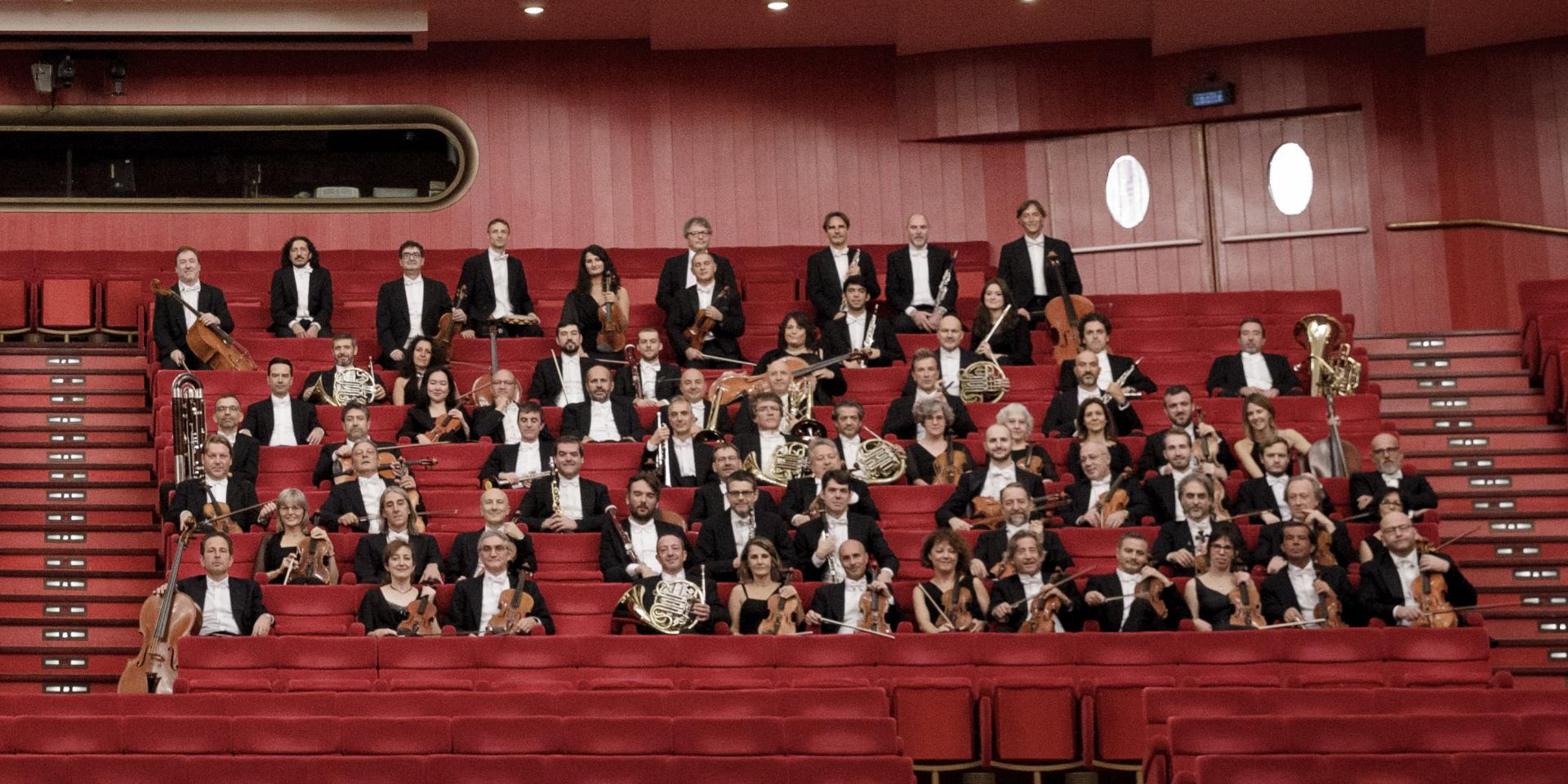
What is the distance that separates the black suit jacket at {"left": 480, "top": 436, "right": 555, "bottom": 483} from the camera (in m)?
6.41

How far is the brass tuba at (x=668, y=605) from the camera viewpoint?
5.54m

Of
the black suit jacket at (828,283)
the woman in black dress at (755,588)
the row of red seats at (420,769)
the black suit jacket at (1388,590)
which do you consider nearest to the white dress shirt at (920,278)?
the black suit jacket at (828,283)

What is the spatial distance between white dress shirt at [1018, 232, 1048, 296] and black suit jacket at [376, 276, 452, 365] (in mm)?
2203

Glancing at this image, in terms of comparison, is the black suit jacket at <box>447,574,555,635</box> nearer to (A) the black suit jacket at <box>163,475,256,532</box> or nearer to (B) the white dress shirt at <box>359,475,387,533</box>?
(B) the white dress shirt at <box>359,475,387,533</box>

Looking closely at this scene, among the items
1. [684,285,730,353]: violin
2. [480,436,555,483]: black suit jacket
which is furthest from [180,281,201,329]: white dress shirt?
[684,285,730,353]: violin

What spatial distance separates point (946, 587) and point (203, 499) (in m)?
2.31

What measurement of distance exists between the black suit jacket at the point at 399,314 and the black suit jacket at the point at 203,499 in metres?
1.30

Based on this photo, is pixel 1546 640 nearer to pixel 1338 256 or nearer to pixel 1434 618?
pixel 1434 618

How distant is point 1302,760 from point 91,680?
3.69 metres

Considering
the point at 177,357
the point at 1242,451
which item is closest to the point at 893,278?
the point at 1242,451

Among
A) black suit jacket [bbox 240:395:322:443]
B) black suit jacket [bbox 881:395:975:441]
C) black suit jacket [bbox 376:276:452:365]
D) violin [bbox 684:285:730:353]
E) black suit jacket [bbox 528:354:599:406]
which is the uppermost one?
black suit jacket [bbox 376:276:452:365]

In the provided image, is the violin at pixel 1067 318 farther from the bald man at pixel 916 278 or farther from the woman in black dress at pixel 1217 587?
the woman in black dress at pixel 1217 587

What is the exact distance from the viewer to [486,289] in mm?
7684

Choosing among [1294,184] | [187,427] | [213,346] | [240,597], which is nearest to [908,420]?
[240,597]
